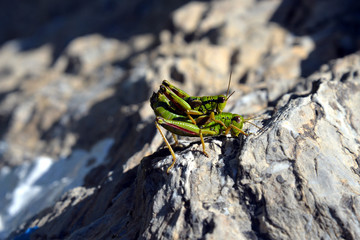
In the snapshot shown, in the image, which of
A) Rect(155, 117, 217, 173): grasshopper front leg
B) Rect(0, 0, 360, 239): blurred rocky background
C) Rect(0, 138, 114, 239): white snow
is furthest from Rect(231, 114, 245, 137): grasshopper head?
Rect(0, 138, 114, 239): white snow

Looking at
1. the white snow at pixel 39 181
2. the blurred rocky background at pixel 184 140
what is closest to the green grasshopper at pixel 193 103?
the blurred rocky background at pixel 184 140

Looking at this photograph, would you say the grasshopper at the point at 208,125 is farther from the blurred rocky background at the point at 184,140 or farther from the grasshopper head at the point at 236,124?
the blurred rocky background at the point at 184,140

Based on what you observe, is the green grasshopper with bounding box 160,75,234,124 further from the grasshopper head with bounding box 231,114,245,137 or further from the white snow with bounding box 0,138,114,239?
the white snow with bounding box 0,138,114,239

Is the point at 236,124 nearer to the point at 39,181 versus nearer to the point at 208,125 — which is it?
the point at 208,125

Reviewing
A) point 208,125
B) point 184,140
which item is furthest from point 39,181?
point 208,125

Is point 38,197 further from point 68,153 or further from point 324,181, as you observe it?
point 324,181

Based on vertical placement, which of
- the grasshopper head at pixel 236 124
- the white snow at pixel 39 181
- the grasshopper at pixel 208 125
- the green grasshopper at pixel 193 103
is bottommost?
the grasshopper head at pixel 236 124
